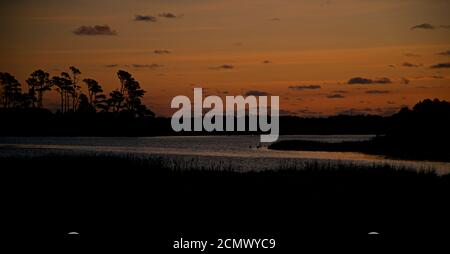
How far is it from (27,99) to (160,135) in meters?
27.2

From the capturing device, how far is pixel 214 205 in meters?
20.6

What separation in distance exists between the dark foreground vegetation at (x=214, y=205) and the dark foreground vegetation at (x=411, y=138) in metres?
42.2

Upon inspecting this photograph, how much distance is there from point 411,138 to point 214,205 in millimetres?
56328

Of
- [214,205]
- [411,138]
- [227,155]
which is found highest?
[214,205]

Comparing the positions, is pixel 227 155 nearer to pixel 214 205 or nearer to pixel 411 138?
pixel 411 138

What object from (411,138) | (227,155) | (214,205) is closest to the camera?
(214,205)

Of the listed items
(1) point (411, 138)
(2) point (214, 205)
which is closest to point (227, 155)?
(1) point (411, 138)

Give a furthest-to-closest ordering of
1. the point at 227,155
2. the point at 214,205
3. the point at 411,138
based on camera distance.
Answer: the point at 411,138
the point at 227,155
the point at 214,205

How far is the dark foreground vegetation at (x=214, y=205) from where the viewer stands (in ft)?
59.0

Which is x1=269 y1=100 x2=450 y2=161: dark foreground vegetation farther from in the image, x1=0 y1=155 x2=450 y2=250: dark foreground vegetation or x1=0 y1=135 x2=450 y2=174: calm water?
x1=0 y1=155 x2=450 y2=250: dark foreground vegetation

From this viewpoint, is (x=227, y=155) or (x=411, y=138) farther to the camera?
(x=411, y=138)

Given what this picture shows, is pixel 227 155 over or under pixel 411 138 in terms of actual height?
under

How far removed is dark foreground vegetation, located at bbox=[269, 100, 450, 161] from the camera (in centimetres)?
6869

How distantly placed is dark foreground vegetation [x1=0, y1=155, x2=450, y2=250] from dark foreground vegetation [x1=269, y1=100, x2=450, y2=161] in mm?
42238
